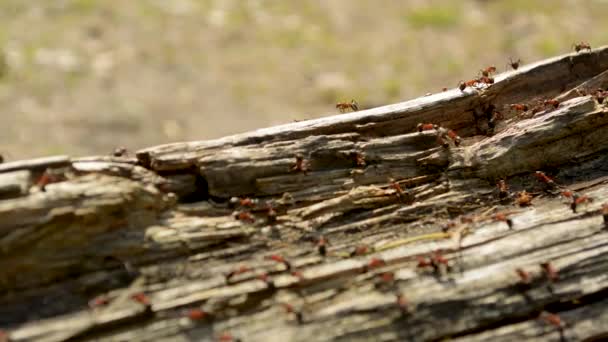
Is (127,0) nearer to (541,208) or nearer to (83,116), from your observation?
(83,116)

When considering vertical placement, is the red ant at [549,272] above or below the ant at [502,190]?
below

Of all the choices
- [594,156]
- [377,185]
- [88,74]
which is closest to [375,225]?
[377,185]

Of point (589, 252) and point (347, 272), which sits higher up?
point (347, 272)

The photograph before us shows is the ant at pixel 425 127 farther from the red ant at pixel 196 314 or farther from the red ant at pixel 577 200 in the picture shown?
the red ant at pixel 196 314

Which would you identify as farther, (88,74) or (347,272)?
(88,74)

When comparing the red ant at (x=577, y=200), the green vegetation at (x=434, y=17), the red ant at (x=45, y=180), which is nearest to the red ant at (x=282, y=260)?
the red ant at (x=45, y=180)

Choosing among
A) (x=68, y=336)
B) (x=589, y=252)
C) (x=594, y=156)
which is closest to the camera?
(x=68, y=336)
